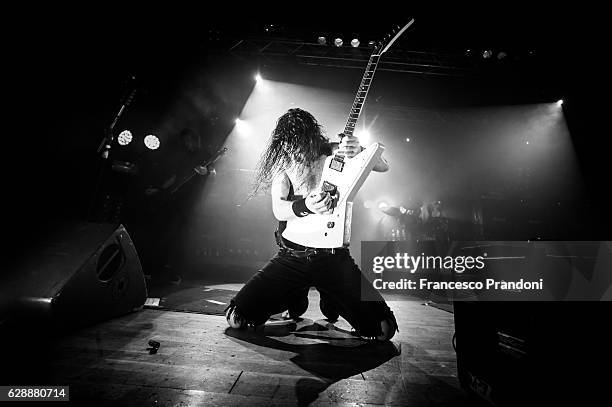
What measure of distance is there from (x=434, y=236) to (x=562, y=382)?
8615 millimetres

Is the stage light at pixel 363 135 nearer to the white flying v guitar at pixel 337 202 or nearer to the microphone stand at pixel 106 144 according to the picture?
the microphone stand at pixel 106 144

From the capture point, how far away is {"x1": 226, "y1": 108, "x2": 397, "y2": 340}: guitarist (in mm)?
2277

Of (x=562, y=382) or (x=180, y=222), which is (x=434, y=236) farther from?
(x=562, y=382)

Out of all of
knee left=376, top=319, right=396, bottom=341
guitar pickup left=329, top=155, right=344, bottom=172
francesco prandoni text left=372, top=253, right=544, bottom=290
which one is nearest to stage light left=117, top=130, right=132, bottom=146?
guitar pickup left=329, top=155, right=344, bottom=172

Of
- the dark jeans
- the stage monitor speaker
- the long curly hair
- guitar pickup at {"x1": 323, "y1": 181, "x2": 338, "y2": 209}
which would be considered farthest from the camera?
the long curly hair

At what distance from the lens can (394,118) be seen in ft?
32.6

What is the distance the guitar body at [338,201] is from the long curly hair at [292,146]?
0.97 feet

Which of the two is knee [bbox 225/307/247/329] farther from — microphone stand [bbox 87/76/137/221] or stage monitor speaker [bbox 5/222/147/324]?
microphone stand [bbox 87/76/137/221]

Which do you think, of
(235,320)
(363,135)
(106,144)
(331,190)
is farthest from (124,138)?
(363,135)

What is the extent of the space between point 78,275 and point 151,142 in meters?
4.51

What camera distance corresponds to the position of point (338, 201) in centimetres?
231

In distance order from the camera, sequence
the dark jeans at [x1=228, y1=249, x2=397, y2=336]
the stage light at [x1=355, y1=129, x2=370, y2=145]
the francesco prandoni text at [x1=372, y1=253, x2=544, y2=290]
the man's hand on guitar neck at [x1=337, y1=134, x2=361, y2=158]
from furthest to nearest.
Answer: the stage light at [x1=355, y1=129, x2=370, y2=145] → the francesco prandoni text at [x1=372, y1=253, x2=544, y2=290] → the man's hand on guitar neck at [x1=337, y1=134, x2=361, y2=158] → the dark jeans at [x1=228, y1=249, x2=397, y2=336]

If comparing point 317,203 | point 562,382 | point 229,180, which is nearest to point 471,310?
point 562,382

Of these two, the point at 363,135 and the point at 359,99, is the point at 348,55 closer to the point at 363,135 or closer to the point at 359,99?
the point at 363,135
